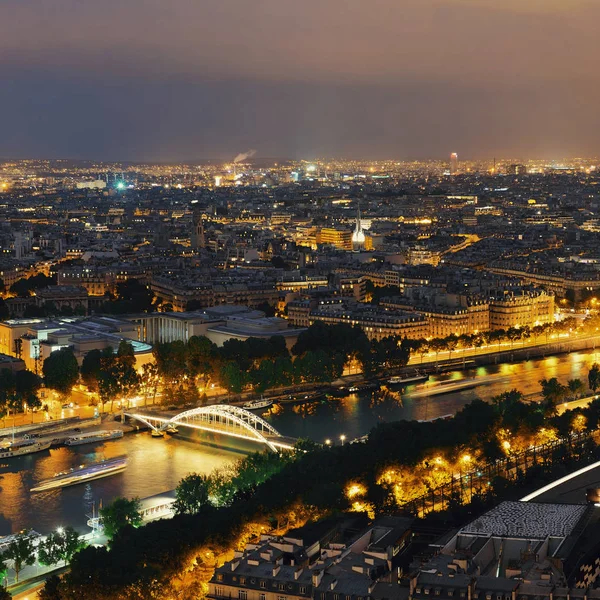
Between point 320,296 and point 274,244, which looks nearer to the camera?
point 320,296

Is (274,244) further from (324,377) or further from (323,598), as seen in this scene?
(323,598)

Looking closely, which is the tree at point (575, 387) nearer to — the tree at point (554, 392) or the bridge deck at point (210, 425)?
the tree at point (554, 392)

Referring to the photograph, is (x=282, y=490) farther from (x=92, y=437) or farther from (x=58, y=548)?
(x=92, y=437)

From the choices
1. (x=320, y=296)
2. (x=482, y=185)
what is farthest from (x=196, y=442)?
(x=482, y=185)

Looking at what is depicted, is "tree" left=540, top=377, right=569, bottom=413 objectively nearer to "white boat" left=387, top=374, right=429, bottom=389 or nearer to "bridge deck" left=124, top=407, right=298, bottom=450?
"white boat" left=387, top=374, right=429, bottom=389

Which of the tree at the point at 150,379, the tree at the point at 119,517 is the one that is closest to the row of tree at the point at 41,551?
the tree at the point at 119,517

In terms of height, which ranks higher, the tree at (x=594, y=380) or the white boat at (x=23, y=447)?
the tree at (x=594, y=380)

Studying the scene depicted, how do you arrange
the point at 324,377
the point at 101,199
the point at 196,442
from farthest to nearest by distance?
the point at 101,199
the point at 324,377
the point at 196,442
